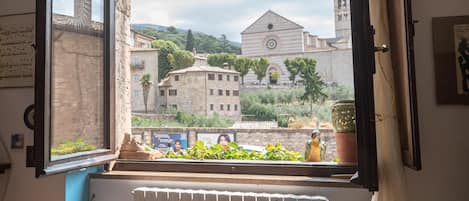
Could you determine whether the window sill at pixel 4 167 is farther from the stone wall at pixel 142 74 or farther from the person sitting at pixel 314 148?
the person sitting at pixel 314 148

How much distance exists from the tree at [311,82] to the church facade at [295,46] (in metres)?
0.03

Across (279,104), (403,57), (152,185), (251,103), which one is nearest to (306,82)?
(279,104)

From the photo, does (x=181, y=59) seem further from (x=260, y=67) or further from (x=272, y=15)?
(x=272, y=15)

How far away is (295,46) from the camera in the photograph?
7.02 feet

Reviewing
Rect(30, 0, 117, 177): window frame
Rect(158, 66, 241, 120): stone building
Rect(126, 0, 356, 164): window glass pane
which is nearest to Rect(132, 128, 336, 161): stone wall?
Rect(126, 0, 356, 164): window glass pane

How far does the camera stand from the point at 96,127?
7.09 ft

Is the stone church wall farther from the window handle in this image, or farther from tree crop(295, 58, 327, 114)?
the window handle

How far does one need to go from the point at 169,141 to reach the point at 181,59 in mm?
567

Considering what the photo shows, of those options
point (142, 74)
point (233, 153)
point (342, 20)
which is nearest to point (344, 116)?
point (342, 20)

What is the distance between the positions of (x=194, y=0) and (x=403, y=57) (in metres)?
1.43

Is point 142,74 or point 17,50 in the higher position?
point 17,50

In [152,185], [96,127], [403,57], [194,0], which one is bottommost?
[152,185]

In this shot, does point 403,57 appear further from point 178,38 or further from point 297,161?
point 178,38

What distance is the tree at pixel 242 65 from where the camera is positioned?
221 cm
